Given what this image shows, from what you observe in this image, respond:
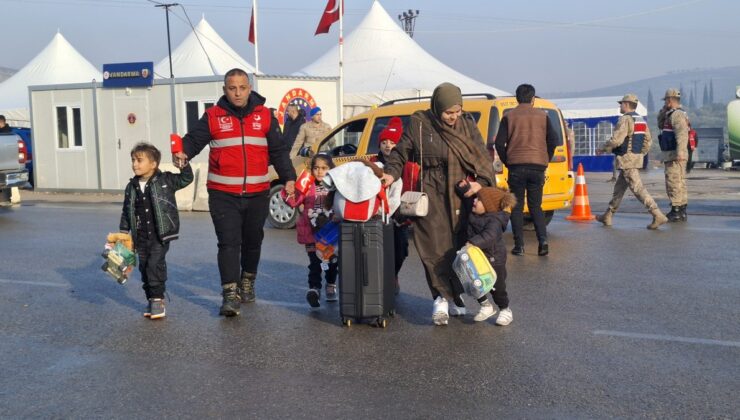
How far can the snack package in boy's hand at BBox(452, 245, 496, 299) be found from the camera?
6.34 m

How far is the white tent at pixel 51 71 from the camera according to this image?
123 ft

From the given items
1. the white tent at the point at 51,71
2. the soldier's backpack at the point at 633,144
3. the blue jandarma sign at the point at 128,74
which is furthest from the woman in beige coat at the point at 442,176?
the white tent at the point at 51,71

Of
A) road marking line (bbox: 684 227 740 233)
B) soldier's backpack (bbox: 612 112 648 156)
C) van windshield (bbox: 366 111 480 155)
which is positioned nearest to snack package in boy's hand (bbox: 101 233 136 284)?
→ van windshield (bbox: 366 111 480 155)

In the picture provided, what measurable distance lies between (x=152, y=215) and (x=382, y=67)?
25.1m

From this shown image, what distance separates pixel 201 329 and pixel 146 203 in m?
1.13

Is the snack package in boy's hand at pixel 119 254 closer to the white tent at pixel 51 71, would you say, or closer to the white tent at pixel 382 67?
the white tent at pixel 382 67

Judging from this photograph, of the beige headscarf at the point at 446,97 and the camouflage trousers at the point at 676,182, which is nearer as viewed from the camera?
the beige headscarf at the point at 446,97

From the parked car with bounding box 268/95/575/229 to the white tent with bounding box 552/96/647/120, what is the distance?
18.5 m

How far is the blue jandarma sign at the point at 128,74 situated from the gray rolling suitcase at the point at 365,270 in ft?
50.3

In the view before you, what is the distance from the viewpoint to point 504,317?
6.71 metres

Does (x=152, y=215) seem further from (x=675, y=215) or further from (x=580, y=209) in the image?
(x=675, y=215)

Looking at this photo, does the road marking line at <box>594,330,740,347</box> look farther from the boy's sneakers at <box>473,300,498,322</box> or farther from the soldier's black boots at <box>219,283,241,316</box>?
the soldier's black boots at <box>219,283,241,316</box>

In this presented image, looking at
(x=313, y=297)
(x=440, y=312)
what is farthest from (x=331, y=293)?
(x=440, y=312)

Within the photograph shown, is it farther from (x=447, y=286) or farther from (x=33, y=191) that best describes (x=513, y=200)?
(x=33, y=191)
